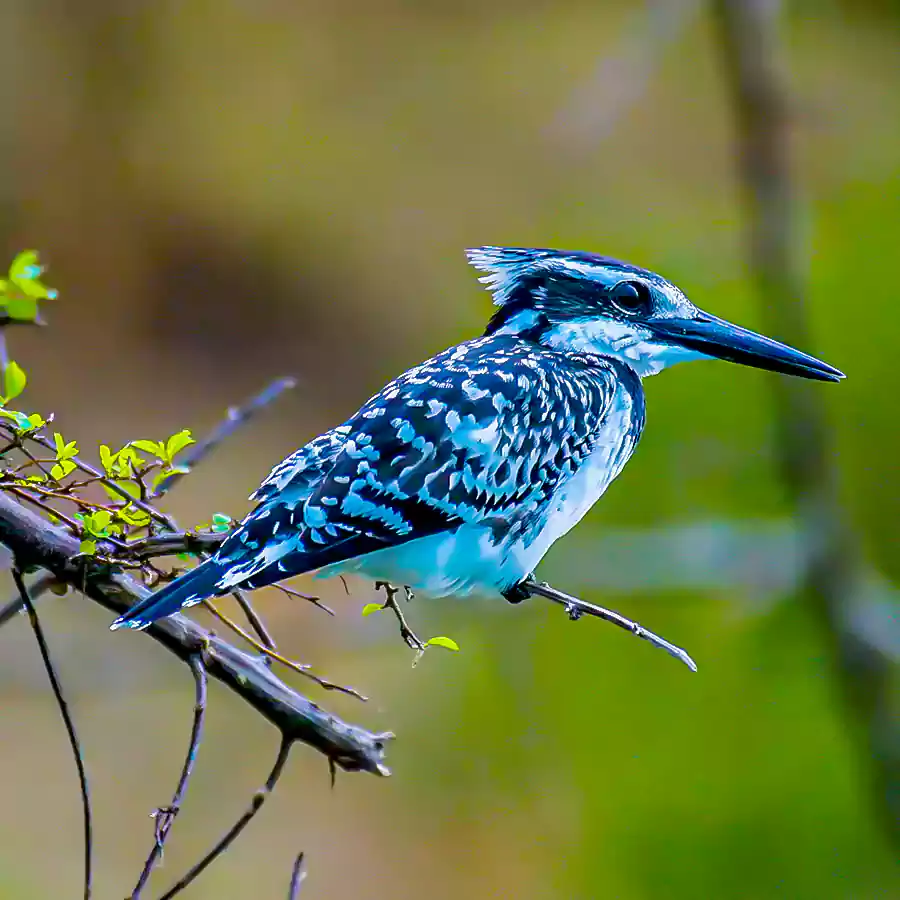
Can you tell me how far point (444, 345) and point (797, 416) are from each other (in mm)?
2733

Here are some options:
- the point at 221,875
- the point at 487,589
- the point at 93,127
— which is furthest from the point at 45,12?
the point at 487,589

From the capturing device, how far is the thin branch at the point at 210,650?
108 centimetres

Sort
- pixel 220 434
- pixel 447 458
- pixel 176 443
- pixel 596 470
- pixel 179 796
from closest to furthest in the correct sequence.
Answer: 1. pixel 179 796
2. pixel 176 443
3. pixel 220 434
4. pixel 447 458
5. pixel 596 470

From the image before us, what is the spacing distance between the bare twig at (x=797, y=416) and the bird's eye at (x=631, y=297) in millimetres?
1878

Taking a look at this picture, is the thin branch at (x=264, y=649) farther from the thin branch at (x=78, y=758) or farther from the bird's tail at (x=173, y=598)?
the thin branch at (x=78, y=758)

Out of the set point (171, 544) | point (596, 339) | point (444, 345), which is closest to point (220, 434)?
point (171, 544)

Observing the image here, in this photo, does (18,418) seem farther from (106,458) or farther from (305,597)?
(305,597)

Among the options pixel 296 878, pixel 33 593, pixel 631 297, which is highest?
pixel 631 297

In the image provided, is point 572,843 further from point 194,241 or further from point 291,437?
point 194,241

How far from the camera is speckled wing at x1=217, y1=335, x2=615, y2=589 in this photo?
4.60 feet

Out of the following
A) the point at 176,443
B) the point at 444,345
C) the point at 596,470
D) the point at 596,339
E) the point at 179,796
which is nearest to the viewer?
the point at 179,796

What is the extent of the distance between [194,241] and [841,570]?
3.72 meters

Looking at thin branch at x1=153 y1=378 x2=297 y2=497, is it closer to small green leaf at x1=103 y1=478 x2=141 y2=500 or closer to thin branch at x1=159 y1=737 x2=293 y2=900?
small green leaf at x1=103 y1=478 x2=141 y2=500

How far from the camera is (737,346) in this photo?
1.70 m
